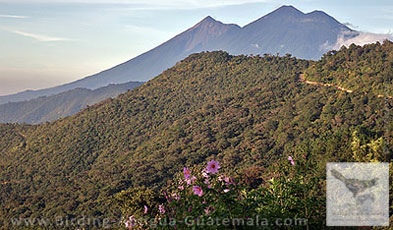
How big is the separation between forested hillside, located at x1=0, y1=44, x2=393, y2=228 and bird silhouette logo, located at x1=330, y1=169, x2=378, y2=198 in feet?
32.8

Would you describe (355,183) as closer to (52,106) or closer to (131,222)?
(131,222)

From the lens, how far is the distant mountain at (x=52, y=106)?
181125 millimetres

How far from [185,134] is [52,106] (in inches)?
6543

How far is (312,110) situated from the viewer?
30.6 meters

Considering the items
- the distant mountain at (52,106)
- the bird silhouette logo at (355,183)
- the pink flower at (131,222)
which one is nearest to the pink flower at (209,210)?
the pink flower at (131,222)

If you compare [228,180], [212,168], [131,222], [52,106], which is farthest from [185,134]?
[52,106]

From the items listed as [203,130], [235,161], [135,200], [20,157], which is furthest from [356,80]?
[20,157]

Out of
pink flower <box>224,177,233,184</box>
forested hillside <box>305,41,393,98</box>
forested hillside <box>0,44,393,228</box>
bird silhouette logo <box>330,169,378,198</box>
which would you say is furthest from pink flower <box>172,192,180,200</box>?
forested hillside <box>305,41,393,98</box>

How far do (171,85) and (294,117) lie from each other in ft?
98.6

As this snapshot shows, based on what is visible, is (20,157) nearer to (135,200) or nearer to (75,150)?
(75,150)

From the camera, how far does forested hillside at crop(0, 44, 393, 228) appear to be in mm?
25938

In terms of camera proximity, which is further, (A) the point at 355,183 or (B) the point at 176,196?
(A) the point at 355,183

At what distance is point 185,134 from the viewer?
40781 millimetres

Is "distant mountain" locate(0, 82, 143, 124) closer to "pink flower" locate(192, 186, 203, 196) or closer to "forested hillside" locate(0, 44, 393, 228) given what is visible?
"forested hillside" locate(0, 44, 393, 228)
